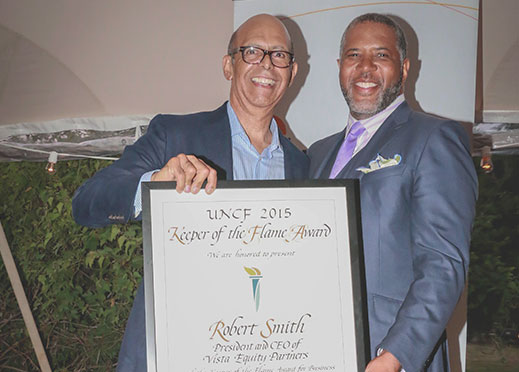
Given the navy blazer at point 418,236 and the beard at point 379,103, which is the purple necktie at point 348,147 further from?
the navy blazer at point 418,236

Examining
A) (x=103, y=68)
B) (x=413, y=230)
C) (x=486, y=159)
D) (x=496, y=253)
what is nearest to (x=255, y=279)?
(x=413, y=230)

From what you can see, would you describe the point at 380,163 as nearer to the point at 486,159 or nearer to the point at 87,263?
the point at 486,159

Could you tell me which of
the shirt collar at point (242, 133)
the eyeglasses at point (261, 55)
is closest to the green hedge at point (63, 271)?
the shirt collar at point (242, 133)

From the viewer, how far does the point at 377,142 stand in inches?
69.3

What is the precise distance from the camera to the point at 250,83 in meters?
2.00

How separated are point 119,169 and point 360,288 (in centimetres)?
79

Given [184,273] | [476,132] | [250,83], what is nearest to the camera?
[184,273]

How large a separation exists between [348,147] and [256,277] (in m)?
0.63

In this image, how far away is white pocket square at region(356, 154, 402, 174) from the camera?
164cm

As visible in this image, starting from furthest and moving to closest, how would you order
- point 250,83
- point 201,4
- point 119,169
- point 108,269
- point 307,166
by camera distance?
point 108,269
point 201,4
point 307,166
point 250,83
point 119,169

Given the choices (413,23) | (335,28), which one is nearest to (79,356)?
(335,28)

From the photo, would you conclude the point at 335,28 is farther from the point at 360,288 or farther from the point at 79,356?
the point at 79,356

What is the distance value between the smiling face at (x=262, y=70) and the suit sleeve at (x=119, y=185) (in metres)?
0.33

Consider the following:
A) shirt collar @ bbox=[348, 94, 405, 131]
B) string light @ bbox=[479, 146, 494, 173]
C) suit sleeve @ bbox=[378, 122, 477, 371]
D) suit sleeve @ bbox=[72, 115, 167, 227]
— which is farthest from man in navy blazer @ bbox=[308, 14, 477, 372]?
string light @ bbox=[479, 146, 494, 173]
